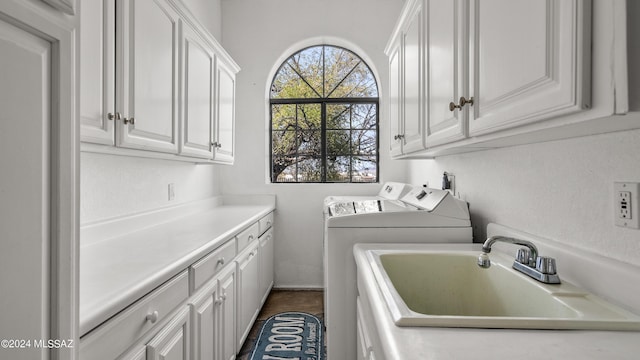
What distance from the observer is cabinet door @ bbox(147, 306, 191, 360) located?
3.32 feet

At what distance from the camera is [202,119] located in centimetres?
207

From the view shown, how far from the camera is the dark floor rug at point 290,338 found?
2076mm

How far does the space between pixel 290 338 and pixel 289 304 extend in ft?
2.04

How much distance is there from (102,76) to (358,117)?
255 centimetres

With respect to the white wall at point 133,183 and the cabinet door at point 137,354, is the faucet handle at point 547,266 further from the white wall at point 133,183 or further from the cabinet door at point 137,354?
the white wall at point 133,183

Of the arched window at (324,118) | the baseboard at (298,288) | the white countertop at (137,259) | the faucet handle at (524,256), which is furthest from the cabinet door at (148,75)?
the baseboard at (298,288)

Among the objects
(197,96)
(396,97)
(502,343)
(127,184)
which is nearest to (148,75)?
(197,96)

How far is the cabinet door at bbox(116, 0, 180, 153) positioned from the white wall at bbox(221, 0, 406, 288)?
5.14ft

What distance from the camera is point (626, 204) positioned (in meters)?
0.79

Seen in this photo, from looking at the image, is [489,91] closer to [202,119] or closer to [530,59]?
[530,59]

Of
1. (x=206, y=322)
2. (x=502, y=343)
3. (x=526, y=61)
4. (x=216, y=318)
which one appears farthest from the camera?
(x=216, y=318)

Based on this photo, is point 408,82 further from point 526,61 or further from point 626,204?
point 626,204
